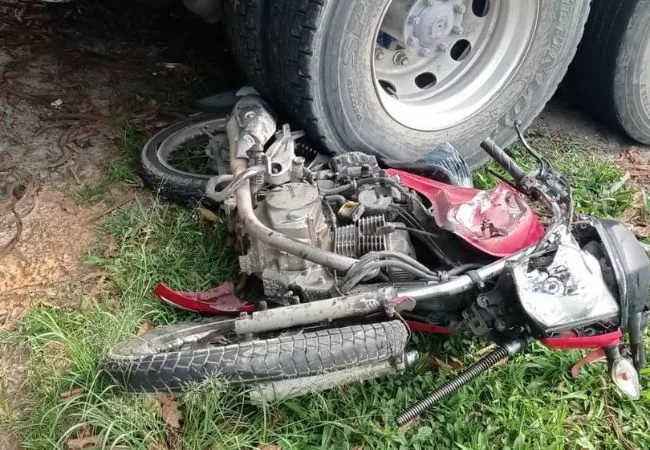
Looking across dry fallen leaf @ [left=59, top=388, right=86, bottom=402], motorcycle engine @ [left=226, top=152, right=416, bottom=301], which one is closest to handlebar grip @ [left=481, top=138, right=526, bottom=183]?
motorcycle engine @ [left=226, top=152, right=416, bottom=301]

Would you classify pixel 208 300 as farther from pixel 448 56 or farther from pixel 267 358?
pixel 448 56

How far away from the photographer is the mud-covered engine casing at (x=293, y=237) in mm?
2477

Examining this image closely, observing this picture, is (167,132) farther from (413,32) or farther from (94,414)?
(94,414)

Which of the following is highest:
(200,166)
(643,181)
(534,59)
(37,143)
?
(534,59)

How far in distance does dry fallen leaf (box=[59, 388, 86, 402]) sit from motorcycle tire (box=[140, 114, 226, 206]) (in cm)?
104

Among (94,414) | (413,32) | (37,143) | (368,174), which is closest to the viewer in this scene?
(94,414)

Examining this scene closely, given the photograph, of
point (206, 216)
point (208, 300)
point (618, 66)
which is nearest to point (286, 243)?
point (208, 300)

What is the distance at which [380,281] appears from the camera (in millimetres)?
2480

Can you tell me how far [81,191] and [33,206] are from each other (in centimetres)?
22

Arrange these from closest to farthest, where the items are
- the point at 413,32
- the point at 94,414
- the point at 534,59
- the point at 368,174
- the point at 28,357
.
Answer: the point at 94,414, the point at 28,357, the point at 368,174, the point at 413,32, the point at 534,59

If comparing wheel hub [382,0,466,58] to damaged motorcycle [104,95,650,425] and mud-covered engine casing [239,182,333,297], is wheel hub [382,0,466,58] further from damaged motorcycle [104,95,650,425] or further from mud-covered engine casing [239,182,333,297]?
mud-covered engine casing [239,182,333,297]

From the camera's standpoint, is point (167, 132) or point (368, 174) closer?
point (368, 174)

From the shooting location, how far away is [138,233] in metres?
3.13

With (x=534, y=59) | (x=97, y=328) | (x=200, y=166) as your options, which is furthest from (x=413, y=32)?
(x=97, y=328)
